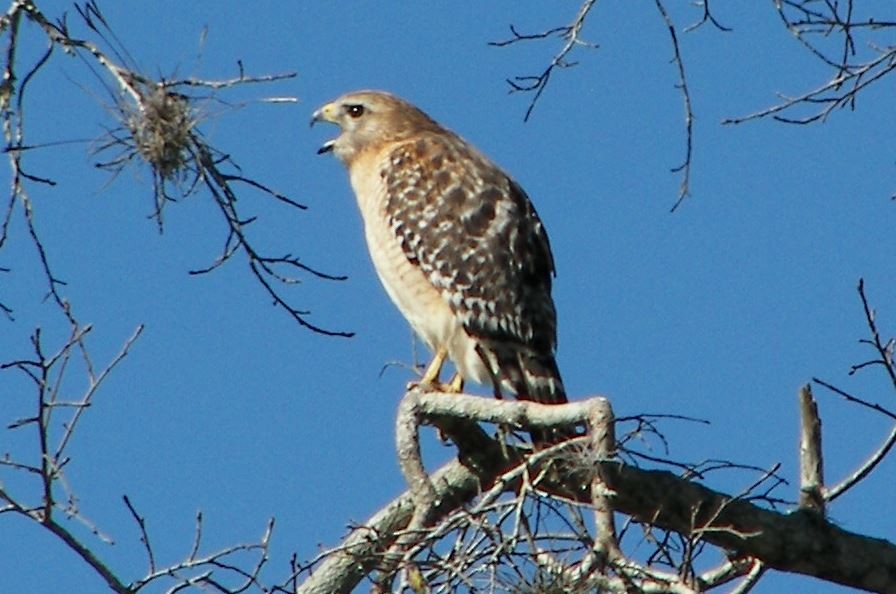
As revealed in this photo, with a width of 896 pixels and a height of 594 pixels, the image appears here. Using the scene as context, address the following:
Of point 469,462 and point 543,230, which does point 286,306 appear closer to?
point 469,462

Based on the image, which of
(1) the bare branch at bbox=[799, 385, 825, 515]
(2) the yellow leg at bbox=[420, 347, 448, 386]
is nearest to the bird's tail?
(2) the yellow leg at bbox=[420, 347, 448, 386]

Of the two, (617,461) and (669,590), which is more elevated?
(617,461)

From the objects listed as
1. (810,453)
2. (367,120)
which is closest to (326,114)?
(367,120)

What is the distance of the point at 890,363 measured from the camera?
4.59 metres

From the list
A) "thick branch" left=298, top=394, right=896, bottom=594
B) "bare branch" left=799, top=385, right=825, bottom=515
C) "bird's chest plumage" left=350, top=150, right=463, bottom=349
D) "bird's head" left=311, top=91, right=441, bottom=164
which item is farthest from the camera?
"bird's head" left=311, top=91, right=441, bottom=164

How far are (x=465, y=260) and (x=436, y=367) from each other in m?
0.45

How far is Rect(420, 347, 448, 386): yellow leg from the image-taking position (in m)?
6.62

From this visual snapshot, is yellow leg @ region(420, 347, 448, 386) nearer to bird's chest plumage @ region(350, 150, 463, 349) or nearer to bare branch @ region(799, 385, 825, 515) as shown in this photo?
bird's chest plumage @ region(350, 150, 463, 349)

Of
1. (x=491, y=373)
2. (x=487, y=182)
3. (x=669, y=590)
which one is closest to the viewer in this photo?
(x=669, y=590)

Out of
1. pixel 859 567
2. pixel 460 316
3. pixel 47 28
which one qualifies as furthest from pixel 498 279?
pixel 47 28

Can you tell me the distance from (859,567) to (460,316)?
2.16m

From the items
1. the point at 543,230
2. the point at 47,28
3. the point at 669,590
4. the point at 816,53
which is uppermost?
the point at 543,230

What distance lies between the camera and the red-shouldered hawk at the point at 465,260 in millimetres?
6652

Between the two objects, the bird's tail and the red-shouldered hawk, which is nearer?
the bird's tail
